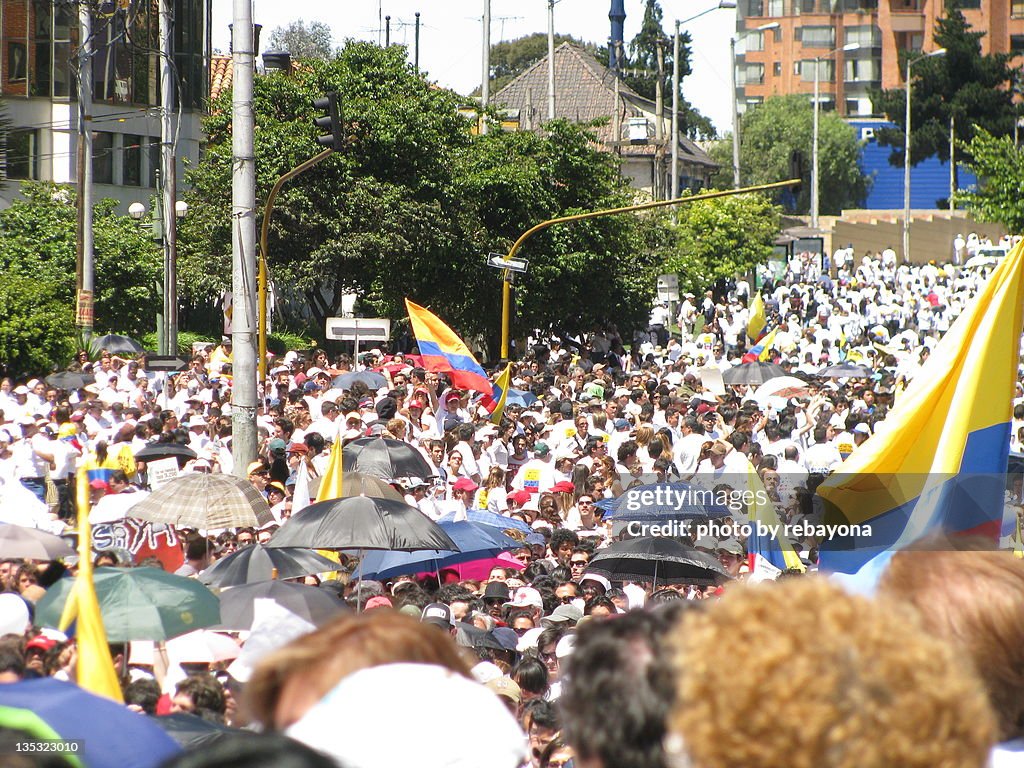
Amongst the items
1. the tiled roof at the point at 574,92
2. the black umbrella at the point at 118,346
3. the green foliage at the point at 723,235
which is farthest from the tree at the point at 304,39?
the black umbrella at the point at 118,346

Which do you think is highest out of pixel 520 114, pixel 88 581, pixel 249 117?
pixel 520 114

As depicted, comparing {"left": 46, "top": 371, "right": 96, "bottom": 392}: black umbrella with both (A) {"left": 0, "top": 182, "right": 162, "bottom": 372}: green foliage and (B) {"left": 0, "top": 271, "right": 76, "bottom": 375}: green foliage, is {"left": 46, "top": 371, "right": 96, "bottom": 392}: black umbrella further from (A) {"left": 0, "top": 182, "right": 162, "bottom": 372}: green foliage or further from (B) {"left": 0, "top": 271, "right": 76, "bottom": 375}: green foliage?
(A) {"left": 0, "top": 182, "right": 162, "bottom": 372}: green foliage

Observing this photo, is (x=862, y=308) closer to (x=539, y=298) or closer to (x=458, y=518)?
(x=539, y=298)

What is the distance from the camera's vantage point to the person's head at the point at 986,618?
2.68 m

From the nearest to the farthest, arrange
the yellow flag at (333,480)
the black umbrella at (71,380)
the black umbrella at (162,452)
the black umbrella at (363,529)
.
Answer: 1. the black umbrella at (363,529)
2. the yellow flag at (333,480)
3. the black umbrella at (162,452)
4. the black umbrella at (71,380)

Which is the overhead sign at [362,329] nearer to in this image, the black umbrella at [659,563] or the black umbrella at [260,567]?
the black umbrella at [659,563]

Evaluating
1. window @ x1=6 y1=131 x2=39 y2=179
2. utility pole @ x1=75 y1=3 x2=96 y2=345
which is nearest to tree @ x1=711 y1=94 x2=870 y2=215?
window @ x1=6 y1=131 x2=39 y2=179

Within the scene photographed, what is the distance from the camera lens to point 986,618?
2.70m

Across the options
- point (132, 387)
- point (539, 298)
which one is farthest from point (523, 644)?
point (539, 298)

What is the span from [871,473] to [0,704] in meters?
4.74

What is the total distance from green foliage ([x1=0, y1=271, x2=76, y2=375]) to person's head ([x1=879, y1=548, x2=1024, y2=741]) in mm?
25947

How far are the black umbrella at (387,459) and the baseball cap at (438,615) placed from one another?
201 inches

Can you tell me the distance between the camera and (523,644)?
845 centimetres

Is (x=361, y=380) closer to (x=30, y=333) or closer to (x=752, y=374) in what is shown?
(x=752, y=374)
